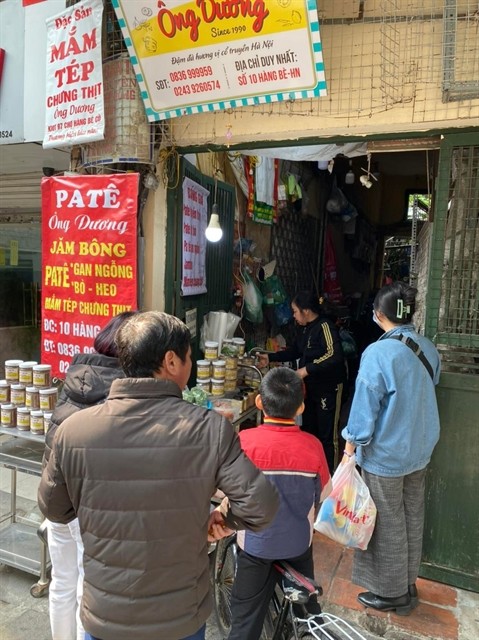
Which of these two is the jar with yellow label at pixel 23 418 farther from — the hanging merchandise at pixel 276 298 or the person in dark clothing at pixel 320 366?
the hanging merchandise at pixel 276 298

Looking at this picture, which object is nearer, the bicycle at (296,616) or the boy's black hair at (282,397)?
the bicycle at (296,616)

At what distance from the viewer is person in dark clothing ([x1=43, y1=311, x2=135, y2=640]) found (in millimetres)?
2162

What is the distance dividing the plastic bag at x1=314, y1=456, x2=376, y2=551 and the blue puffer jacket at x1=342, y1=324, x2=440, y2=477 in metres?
0.15

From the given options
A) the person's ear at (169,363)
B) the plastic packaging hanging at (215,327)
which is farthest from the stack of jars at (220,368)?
the person's ear at (169,363)

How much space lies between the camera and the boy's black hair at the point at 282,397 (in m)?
2.09

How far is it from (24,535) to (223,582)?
171 centimetres

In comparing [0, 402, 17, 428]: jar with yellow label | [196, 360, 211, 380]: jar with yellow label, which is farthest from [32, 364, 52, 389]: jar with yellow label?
[196, 360, 211, 380]: jar with yellow label

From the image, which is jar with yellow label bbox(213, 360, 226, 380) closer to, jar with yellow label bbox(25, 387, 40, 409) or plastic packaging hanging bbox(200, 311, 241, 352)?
plastic packaging hanging bbox(200, 311, 241, 352)

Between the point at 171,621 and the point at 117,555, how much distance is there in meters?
0.26

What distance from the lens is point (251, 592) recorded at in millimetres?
2164

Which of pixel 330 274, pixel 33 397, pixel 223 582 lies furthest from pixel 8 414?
pixel 330 274

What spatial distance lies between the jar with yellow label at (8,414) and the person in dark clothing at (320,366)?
216 centimetres

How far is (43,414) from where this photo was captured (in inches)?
121

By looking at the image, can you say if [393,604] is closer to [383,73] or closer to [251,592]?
[251,592]
